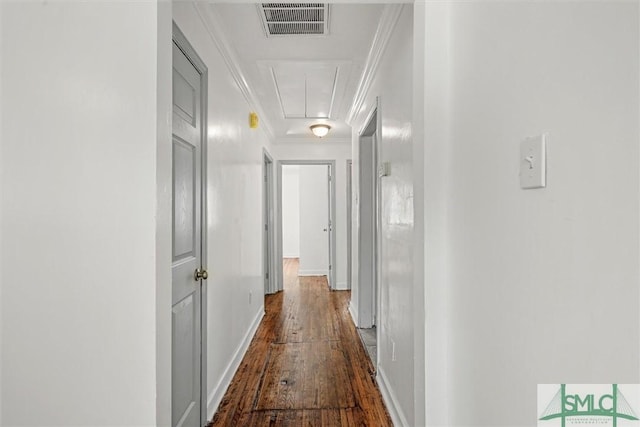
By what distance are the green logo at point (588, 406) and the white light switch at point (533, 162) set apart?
423mm

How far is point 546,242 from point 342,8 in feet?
5.56

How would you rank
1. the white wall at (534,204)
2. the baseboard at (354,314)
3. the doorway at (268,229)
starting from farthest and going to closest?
the doorway at (268,229) < the baseboard at (354,314) < the white wall at (534,204)

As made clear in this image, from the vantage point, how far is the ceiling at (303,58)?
2.04 metres

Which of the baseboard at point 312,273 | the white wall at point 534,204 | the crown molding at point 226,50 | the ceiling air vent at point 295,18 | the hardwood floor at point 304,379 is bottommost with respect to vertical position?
the hardwood floor at point 304,379

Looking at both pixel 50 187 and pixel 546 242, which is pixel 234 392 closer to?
pixel 50 187

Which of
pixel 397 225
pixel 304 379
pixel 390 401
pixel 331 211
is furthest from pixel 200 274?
pixel 331 211

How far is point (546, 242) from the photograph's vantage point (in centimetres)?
79

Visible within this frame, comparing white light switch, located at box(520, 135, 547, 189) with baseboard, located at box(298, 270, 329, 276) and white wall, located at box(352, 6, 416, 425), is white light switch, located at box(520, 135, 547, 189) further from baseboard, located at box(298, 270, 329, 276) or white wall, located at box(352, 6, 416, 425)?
baseboard, located at box(298, 270, 329, 276)

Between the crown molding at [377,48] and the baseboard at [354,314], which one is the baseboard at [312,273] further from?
the crown molding at [377,48]

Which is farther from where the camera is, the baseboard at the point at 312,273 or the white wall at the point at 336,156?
the baseboard at the point at 312,273

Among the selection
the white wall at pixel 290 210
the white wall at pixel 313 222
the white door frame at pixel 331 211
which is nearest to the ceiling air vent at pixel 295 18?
the white door frame at pixel 331 211

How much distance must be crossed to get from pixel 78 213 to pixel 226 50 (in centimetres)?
160

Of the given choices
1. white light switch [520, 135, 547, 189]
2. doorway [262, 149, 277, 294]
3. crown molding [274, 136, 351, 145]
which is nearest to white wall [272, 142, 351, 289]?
crown molding [274, 136, 351, 145]

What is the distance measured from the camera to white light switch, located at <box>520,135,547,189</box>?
31.1 inches
